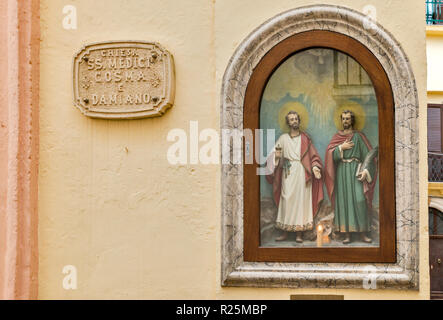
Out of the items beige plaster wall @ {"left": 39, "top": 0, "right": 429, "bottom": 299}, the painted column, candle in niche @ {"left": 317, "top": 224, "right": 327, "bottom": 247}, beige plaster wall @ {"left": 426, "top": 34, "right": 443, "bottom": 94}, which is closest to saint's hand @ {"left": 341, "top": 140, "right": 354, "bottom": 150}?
candle in niche @ {"left": 317, "top": 224, "right": 327, "bottom": 247}

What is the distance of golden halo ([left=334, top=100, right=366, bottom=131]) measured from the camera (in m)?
4.03

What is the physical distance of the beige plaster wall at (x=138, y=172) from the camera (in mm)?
4086

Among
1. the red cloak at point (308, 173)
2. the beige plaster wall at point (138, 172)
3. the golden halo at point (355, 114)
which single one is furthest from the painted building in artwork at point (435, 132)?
the beige plaster wall at point (138, 172)

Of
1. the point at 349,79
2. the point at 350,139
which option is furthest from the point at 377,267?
the point at 349,79

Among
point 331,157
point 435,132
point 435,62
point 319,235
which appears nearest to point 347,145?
point 331,157

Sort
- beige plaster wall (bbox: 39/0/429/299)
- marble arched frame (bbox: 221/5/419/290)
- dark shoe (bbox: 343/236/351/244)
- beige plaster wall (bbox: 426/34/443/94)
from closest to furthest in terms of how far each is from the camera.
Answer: marble arched frame (bbox: 221/5/419/290)
dark shoe (bbox: 343/236/351/244)
beige plaster wall (bbox: 39/0/429/299)
beige plaster wall (bbox: 426/34/443/94)

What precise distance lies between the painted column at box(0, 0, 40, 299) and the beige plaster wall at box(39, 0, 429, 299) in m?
0.08

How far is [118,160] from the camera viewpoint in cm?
420

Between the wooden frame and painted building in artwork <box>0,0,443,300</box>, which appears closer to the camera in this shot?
the wooden frame

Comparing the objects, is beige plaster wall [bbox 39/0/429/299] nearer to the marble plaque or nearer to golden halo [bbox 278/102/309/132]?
the marble plaque

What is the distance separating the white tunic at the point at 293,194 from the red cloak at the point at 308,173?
0.9 inches

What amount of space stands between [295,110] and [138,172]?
1191 mm

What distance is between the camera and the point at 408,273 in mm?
3822
